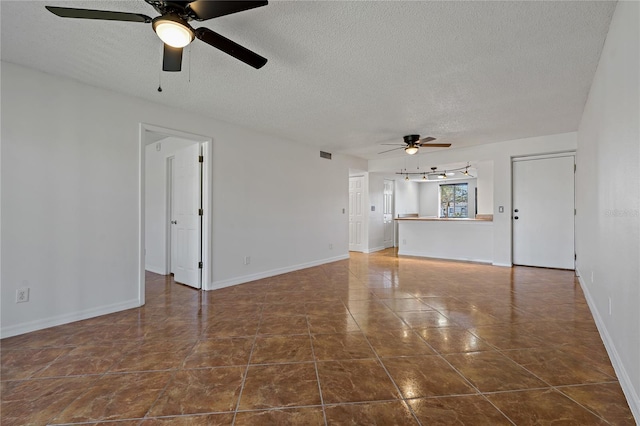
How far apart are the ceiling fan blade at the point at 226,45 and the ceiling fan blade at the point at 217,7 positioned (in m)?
0.11

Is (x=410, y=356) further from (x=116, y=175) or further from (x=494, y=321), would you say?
(x=116, y=175)

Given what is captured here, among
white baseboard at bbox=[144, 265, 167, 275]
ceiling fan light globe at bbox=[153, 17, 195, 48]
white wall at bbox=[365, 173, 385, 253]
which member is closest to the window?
white wall at bbox=[365, 173, 385, 253]

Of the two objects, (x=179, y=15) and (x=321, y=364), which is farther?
(x=321, y=364)

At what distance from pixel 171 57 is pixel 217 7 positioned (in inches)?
25.8

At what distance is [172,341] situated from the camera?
249cm

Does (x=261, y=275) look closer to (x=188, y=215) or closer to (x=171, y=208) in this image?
(x=188, y=215)

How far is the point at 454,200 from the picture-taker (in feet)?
35.7

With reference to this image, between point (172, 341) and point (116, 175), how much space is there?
1986mm

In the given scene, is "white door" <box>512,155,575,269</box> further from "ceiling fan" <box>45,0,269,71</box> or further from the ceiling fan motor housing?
"ceiling fan" <box>45,0,269,71</box>

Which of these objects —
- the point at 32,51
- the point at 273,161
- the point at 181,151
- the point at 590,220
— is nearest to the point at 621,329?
the point at 590,220

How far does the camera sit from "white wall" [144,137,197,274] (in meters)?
5.05

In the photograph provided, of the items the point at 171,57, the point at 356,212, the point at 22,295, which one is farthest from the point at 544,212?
the point at 22,295

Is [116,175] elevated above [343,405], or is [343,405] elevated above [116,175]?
[116,175]

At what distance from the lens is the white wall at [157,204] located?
16.6 ft
